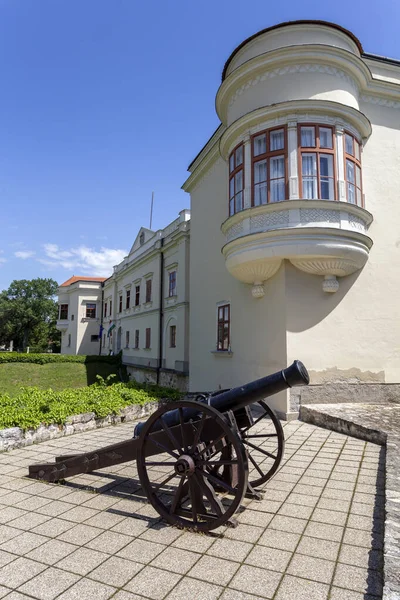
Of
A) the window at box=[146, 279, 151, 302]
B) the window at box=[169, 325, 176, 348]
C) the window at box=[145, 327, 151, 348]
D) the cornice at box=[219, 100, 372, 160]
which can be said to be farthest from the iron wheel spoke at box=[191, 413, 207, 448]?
the window at box=[146, 279, 151, 302]

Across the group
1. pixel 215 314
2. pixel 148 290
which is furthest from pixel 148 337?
pixel 215 314

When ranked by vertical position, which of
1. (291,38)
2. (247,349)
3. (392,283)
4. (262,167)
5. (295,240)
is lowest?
(247,349)

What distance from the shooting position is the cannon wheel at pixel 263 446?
4426mm

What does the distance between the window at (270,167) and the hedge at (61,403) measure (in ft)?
18.4

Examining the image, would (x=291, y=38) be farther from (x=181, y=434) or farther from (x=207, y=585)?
→ (x=207, y=585)

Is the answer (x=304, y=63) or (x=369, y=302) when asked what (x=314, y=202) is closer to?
(x=369, y=302)

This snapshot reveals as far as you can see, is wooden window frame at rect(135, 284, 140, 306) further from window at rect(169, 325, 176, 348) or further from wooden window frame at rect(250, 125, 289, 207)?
wooden window frame at rect(250, 125, 289, 207)

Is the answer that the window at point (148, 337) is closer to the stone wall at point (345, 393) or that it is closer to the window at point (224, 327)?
the window at point (224, 327)

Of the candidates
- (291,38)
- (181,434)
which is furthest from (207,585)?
(291,38)

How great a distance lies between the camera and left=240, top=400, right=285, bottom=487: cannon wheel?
174 inches

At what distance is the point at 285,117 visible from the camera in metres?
9.45

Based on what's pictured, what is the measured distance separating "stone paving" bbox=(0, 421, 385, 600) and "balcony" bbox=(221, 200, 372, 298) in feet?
16.7

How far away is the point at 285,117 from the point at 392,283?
16.2ft

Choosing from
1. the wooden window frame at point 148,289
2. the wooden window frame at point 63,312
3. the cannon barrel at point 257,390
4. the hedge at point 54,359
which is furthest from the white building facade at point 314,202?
the wooden window frame at point 63,312
